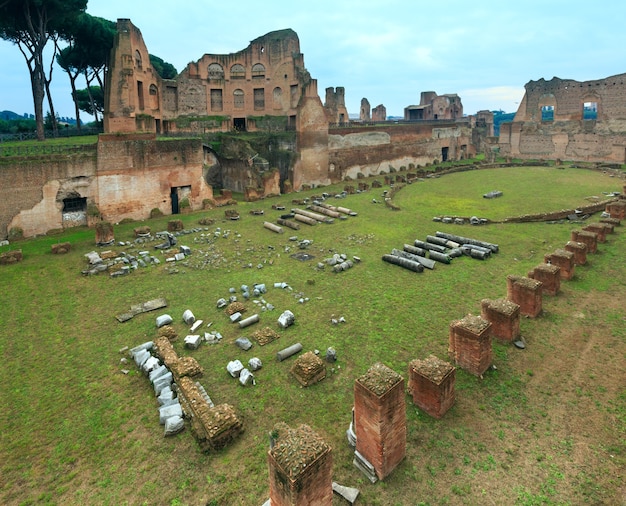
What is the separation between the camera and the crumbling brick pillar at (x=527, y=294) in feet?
27.2

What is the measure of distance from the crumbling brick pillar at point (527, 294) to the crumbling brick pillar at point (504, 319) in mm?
969

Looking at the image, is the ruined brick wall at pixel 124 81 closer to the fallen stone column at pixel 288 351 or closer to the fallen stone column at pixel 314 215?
Result: the fallen stone column at pixel 314 215

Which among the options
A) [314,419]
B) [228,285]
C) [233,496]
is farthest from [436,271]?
[233,496]

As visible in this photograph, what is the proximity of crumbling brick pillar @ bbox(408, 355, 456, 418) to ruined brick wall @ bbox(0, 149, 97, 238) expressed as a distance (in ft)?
55.8

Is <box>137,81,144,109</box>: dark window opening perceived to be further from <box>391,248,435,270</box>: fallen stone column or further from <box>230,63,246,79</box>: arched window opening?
<box>391,248,435,270</box>: fallen stone column

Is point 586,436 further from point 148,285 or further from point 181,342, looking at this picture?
point 148,285

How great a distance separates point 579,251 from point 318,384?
29.6 feet

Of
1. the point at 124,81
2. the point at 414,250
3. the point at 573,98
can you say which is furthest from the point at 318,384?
the point at 573,98

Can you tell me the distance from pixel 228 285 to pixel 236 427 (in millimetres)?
5905

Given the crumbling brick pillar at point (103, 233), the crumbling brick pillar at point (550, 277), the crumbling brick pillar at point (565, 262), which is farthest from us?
the crumbling brick pillar at point (103, 233)

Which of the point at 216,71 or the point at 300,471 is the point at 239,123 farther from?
the point at 300,471

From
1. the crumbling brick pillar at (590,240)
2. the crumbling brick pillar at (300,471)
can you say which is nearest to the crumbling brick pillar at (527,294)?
the crumbling brick pillar at (590,240)

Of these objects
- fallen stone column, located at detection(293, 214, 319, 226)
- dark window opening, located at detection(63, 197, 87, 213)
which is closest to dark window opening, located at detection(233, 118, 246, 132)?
dark window opening, located at detection(63, 197, 87, 213)

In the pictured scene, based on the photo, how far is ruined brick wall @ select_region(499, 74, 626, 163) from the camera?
109 feet
